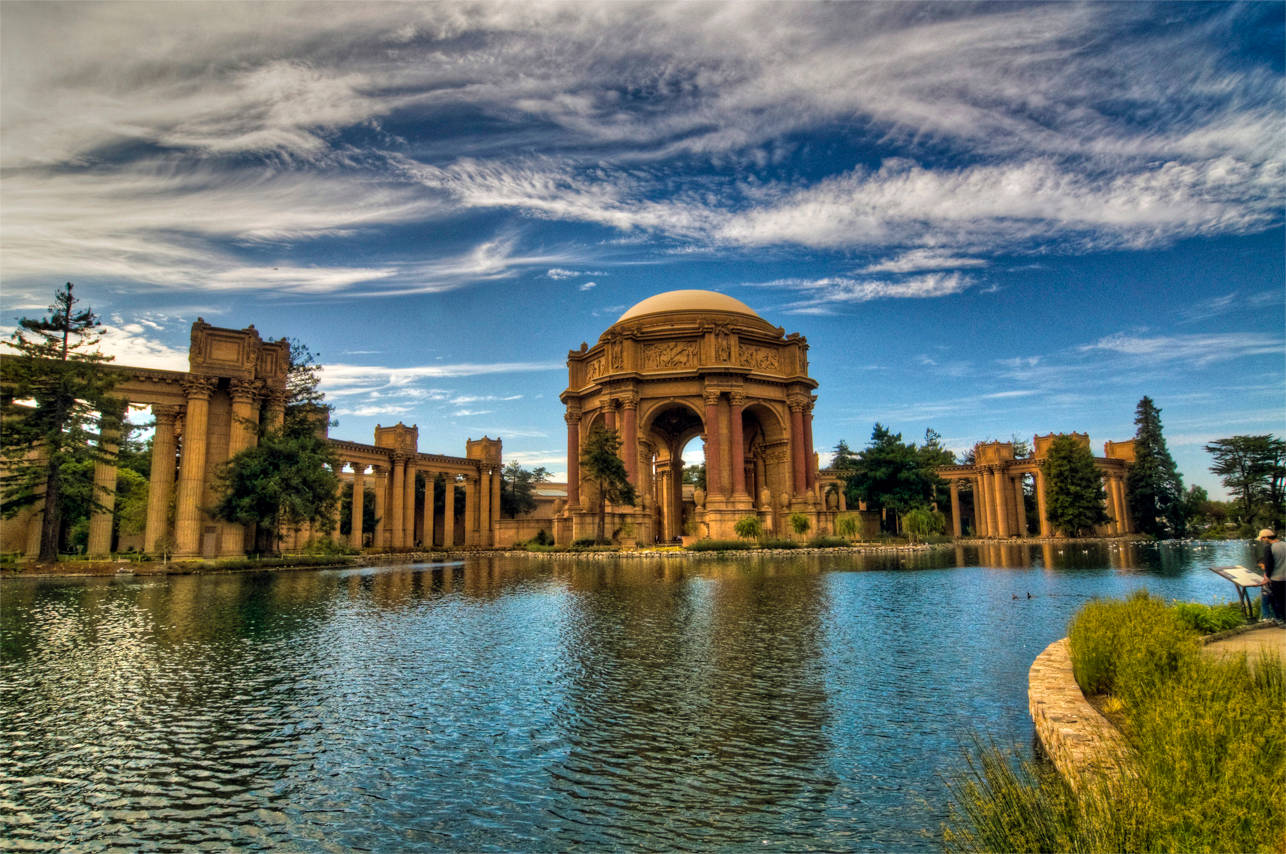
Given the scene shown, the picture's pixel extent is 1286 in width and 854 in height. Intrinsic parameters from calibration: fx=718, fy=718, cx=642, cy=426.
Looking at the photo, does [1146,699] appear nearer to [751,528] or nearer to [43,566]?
[43,566]

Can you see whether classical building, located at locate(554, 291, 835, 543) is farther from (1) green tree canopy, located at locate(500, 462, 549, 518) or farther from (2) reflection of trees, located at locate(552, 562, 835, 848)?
(2) reflection of trees, located at locate(552, 562, 835, 848)

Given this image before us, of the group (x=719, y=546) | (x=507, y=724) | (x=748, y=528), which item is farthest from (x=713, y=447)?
(x=507, y=724)

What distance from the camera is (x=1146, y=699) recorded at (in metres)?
5.56

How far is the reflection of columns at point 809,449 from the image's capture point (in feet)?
178

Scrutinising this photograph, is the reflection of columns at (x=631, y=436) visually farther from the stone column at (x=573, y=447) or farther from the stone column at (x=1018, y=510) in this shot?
the stone column at (x=1018, y=510)

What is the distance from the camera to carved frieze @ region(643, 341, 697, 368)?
52.4 metres

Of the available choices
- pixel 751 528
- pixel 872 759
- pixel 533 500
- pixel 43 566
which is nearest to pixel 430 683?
pixel 872 759

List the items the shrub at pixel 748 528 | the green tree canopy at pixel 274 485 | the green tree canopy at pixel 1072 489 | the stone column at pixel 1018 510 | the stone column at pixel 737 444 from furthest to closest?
1. the stone column at pixel 1018 510
2. the green tree canopy at pixel 1072 489
3. the stone column at pixel 737 444
4. the shrub at pixel 748 528
5. the green tree canopy at pixel 274 485

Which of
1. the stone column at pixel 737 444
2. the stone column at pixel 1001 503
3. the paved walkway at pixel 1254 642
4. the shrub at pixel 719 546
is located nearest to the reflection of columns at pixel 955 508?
the stone column at pixel 1001 503

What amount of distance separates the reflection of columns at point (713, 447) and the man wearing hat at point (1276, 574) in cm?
3867

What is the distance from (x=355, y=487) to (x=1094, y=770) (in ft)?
181

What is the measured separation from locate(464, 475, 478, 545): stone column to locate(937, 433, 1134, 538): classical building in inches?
1820

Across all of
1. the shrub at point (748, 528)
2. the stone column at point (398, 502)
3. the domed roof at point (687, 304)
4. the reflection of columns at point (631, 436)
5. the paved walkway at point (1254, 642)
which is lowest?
the paved walkway at point (1254, 642)

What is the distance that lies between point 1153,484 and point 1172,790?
8153cm
